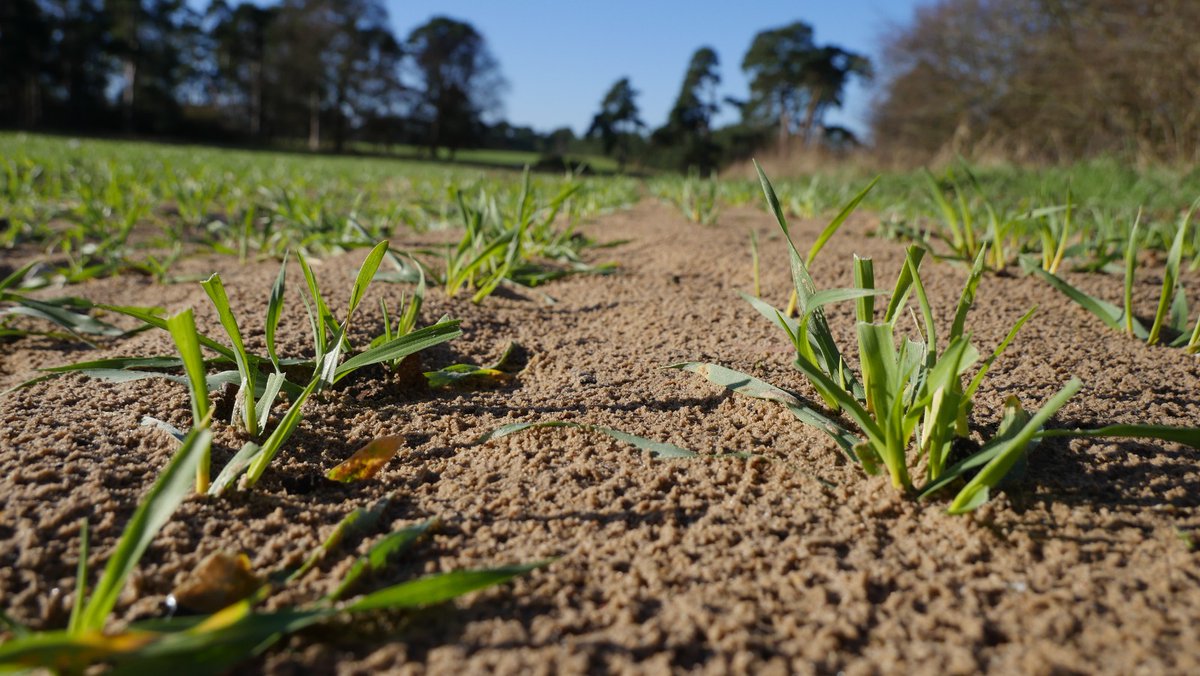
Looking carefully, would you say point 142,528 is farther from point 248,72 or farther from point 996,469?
point 248,72

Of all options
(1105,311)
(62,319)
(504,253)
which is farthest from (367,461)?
(1105,311)

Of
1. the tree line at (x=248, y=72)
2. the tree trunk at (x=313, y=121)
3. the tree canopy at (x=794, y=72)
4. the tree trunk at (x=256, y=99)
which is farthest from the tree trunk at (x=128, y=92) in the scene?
the tree canopy at (x=794, y=72)

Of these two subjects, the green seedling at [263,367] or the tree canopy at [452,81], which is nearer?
the green seedling at [263,367]

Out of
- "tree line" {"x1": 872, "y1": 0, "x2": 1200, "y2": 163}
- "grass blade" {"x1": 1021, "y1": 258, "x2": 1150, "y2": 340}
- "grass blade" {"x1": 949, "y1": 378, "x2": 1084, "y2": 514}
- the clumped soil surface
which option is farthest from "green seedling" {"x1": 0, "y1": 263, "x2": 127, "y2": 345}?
"tree line" {"x1": 872, "y1": 0, "x2": 1200, "y2": 163}

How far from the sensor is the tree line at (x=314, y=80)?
3106 cm

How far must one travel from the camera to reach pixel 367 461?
0.93m

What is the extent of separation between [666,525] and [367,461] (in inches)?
16.3

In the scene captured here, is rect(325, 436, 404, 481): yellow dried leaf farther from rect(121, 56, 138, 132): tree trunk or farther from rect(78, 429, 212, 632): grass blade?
rect(121, 56, 138, 132): tree trunk

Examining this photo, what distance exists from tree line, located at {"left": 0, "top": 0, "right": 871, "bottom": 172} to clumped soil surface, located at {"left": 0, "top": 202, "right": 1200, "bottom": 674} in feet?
94.6

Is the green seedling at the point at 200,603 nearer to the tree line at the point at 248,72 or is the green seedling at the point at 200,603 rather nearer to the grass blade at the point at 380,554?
the grass blade at the point at 380,554

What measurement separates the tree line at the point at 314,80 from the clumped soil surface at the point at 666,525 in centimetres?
2883

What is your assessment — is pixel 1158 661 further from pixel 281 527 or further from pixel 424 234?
pixel 424 234

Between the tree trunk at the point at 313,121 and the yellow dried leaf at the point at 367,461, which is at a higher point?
the tree trunk at the point at 313,121

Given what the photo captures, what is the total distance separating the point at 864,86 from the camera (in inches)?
751
